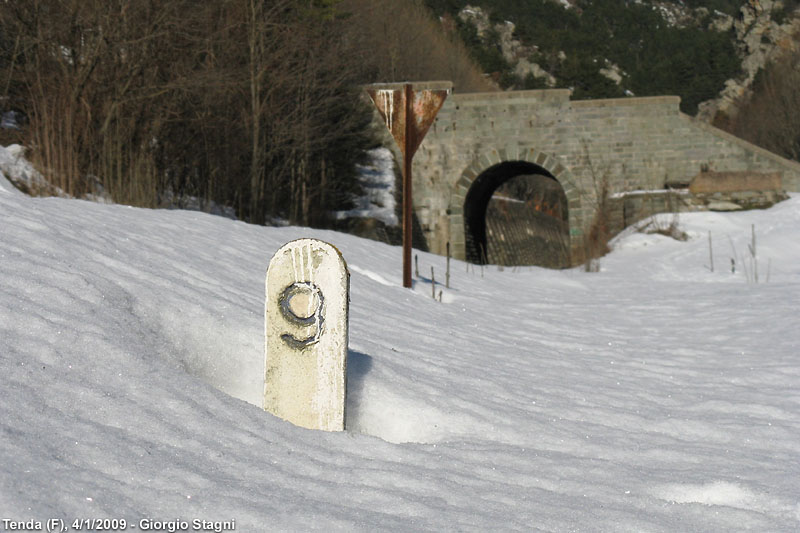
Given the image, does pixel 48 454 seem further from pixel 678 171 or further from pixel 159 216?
pixel 678 171

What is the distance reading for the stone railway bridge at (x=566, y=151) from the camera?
66.6ft

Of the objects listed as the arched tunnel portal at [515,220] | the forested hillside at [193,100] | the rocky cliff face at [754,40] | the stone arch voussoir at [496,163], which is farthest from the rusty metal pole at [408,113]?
the rocky cliff face at [754,40]

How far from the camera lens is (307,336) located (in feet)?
11.3

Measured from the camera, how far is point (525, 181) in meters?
42.0

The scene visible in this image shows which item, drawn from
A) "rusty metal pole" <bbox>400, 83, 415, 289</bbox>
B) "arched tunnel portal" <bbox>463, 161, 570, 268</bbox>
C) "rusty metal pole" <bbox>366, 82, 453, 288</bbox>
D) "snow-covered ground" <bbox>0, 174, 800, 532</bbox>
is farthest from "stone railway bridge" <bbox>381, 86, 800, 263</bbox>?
"snow-covered ground" <bbox>0, 174, 800, 532</bbox>

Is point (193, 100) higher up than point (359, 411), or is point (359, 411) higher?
point (193, 100)

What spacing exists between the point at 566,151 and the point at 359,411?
59.7 feet

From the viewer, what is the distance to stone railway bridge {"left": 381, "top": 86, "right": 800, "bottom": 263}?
66.6ft

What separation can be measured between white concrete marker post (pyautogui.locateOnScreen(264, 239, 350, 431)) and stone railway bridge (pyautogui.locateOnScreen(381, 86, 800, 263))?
1661 cm

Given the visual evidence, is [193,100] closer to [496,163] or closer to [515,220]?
[496,163]

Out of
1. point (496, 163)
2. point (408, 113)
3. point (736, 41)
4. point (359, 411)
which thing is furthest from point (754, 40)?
point (359, 411)

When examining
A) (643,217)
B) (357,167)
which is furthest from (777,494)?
(357,167)

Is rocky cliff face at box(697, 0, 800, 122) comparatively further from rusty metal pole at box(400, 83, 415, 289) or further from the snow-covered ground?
the snow-covered ground

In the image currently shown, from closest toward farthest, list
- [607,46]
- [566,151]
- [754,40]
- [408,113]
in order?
[408,113], [566,151], [754,40], [607,46]
